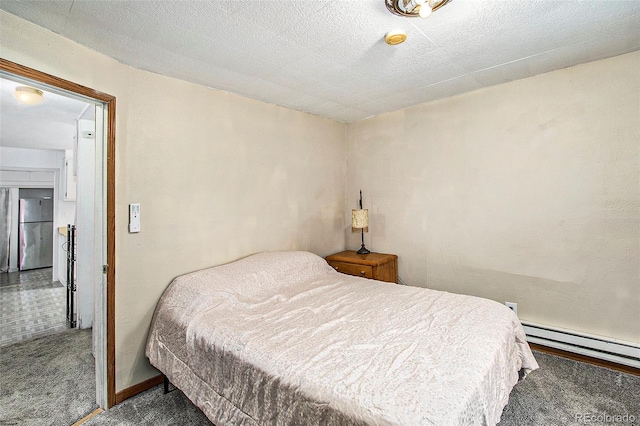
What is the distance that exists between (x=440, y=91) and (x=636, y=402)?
8.46 feet

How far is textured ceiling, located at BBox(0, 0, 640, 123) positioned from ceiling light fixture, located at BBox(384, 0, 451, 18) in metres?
0.05

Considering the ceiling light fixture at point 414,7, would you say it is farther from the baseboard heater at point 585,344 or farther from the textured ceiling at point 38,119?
the textured ceiling at point 38,119

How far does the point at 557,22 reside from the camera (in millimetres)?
1606

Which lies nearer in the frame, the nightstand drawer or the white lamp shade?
the nightstand drawer

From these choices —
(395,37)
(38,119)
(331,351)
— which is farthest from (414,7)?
(38,119)

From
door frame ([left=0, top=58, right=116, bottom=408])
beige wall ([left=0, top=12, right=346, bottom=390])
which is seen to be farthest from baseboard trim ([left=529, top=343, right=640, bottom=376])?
door frame ([left=0, top=58, right=116, bottom=408])

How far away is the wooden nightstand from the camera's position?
290 cm

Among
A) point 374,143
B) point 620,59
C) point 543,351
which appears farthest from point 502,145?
point 543,351

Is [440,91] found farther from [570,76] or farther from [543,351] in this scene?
[543,351]

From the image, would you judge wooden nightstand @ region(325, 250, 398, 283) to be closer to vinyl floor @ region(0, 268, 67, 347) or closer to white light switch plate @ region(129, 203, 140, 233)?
white light switch plate @ region(129, 203, 140, 233)

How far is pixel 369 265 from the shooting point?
290cm

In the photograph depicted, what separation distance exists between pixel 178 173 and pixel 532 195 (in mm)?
2859

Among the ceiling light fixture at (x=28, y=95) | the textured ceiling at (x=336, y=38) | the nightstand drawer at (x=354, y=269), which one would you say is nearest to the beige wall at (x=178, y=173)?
the textured ceiling at (x=336, y=38)

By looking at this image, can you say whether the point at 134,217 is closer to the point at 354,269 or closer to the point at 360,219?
the point at 354,269
